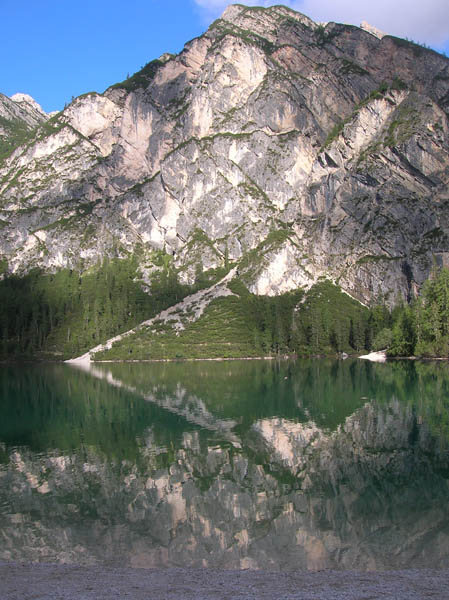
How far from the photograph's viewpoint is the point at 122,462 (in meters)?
34.5

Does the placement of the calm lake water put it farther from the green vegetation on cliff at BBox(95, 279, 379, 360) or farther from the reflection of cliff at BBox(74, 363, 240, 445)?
the green vegetation on cliff at BBox(95, 279, 379, 360)

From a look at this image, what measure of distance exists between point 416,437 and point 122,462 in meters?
20.6

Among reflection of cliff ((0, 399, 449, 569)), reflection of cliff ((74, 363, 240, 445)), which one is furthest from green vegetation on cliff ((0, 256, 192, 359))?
reflection of cliff ((0, 399, 449, 569))

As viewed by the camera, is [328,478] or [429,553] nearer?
[429,553]

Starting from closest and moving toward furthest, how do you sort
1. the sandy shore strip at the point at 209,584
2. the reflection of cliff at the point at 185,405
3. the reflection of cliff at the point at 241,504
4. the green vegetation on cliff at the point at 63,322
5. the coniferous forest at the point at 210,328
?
the sandy shore strip at the point at 209,584
the reflection of cliff at the point at 241,504
the reflection of cliff at the point at 185,405
the coniferous forest at the point at 210,328
the green vegetation on cliff at the point at 63,322

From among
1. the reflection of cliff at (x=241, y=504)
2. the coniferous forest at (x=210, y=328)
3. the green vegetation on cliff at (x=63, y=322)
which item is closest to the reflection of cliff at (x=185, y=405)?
the reflection of cliff at (x=241, y=504)

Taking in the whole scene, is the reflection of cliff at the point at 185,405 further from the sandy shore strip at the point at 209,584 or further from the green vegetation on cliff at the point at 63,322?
the green vegetation on cliff at the point at 63,322

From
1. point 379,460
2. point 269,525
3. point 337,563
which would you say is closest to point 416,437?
point 379,460

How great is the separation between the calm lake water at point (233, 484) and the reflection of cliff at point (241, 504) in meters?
0.09

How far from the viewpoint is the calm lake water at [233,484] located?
20156mm

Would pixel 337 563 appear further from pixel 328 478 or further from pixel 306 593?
pixel 328 478

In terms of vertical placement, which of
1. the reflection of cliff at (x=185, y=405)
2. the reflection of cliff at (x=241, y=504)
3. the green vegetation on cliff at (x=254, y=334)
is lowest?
the reflection of cliff at (x=241, y=504)

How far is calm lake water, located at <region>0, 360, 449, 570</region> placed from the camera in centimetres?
2016

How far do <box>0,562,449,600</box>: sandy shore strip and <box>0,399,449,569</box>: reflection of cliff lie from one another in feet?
4.42
